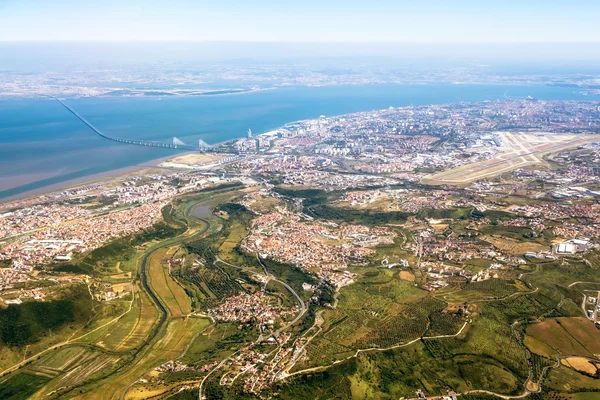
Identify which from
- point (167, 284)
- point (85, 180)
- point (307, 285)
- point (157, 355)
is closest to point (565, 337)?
point (307, 285)

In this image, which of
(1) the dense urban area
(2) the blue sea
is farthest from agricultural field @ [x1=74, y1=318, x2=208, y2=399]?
(2) the blue sea

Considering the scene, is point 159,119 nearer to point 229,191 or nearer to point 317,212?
point 229,191

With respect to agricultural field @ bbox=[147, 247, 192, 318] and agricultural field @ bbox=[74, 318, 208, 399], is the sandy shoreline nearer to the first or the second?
agricultural field @ bbox=[147, 247, 192, 318]

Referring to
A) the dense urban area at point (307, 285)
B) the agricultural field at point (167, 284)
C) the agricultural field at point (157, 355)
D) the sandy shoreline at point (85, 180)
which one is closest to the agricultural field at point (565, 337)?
the dense urban area at point (307, 285)

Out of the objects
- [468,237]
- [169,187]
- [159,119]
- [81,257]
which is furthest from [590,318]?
[159,119]

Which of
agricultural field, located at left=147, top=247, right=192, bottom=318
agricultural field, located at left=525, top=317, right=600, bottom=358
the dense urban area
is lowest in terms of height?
agricultural field, located at left=147, top=247, right=192, bottom=318

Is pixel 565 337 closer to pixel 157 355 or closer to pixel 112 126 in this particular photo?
pixel 157 355
